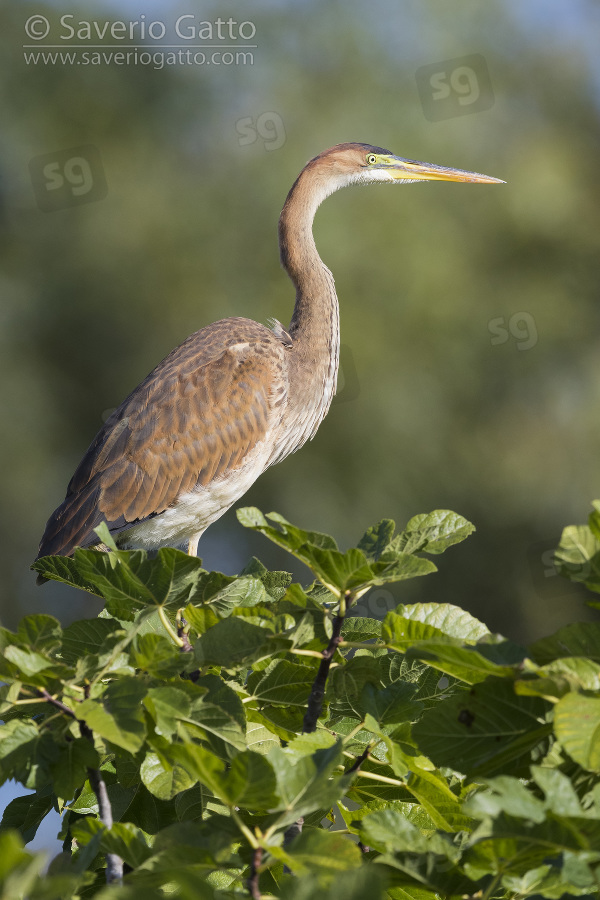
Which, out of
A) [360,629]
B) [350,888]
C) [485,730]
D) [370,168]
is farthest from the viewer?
[370,168]

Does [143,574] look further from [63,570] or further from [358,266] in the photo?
[358,266]

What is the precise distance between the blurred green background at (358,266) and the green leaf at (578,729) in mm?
9961

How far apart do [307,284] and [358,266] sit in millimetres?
7622

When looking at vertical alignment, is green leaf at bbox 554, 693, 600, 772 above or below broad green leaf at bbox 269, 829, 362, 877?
above

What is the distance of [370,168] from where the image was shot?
5.16 m

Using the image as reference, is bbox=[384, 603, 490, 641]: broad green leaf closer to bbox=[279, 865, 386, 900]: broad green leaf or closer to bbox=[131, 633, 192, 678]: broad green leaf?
bbox=[131, 633, 192, 678]: broad green leaf

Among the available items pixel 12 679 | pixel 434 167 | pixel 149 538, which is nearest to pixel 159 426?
pixel 149 538

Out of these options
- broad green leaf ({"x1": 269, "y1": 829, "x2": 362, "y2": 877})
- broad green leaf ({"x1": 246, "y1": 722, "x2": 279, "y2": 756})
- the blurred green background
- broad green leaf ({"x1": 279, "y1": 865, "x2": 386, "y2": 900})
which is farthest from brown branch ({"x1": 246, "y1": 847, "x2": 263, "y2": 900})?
the blurred green background

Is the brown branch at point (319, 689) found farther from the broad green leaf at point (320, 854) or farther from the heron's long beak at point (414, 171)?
the heron's long beak at point (414, 171)

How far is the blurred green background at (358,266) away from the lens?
11.7m

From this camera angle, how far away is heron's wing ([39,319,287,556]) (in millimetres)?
4145

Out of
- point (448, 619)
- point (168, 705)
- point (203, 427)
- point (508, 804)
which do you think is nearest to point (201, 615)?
point (168, 705)

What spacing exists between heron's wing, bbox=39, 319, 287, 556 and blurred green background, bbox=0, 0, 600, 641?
670 cm

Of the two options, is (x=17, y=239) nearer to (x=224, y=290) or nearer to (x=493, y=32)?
(x=224, y=290)
